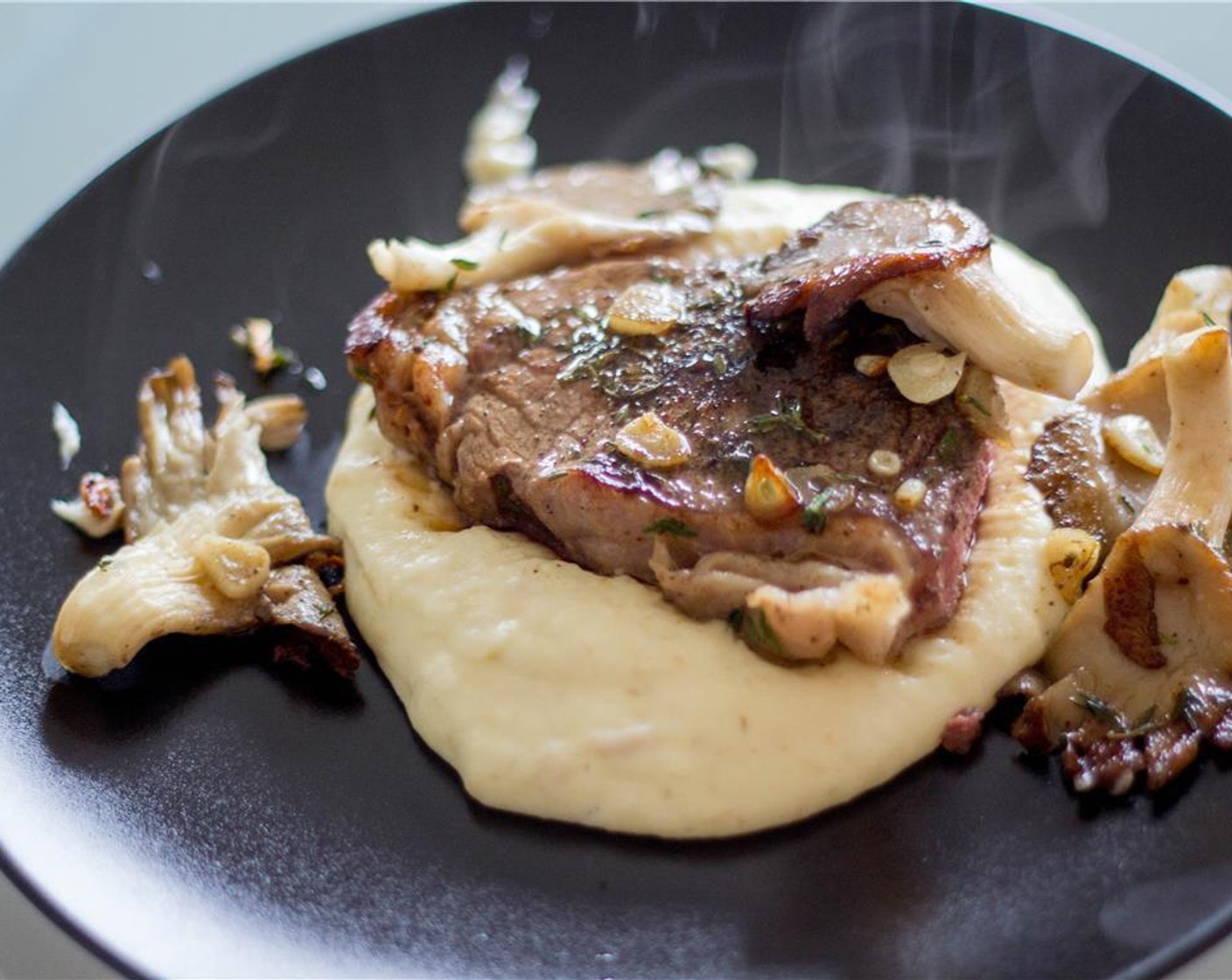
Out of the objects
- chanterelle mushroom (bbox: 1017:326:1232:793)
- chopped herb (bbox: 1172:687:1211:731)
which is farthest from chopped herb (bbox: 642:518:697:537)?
chopped herb (bbox: 1172:687:1211:731)

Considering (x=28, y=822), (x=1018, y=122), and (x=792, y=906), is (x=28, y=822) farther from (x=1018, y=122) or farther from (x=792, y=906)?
(x=1018, y=122)

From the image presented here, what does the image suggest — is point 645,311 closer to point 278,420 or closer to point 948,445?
point 948,445

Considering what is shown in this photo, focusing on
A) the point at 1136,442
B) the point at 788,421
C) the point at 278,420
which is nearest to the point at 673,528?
the point at 788,421

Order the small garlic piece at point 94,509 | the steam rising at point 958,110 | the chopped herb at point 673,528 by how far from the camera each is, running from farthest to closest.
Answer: the steam rising at point 958,110, the small garlic piece at point 94,509, the chopped herb at point 673,528

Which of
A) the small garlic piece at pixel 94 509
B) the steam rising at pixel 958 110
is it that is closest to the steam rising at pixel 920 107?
the steam rising at pixel 958 110

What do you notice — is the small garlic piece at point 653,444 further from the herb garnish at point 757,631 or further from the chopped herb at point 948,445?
the chopped herb at point 948,445

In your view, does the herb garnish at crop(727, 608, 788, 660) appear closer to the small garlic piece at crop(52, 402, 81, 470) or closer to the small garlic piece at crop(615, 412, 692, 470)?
the small garlic piece at crop(615, 412, 692, 470)
